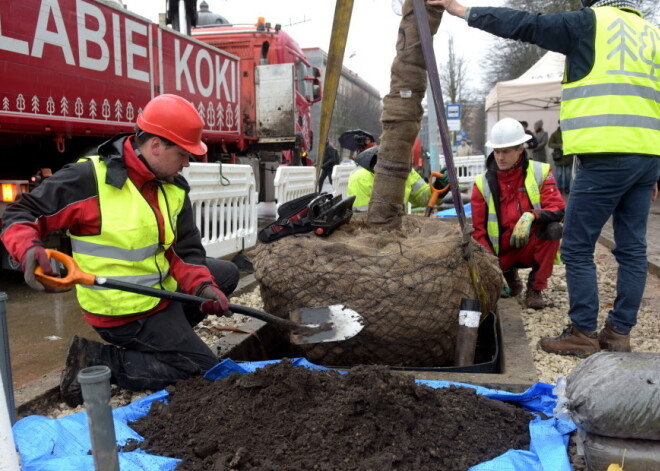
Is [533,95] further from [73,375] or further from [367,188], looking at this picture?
[73,375]

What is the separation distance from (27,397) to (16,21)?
3.39 meters

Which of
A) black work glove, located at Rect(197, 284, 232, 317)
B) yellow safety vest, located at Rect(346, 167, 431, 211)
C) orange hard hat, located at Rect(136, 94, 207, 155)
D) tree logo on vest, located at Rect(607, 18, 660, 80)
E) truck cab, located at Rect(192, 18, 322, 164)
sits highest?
truck cab, located at Rect(192, 18, 322, 164)

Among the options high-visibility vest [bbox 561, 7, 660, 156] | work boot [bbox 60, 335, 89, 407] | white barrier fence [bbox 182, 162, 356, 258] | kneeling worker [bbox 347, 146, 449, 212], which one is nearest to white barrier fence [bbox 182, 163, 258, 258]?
white barrier fence [bbox 182, 162, 356, 258]

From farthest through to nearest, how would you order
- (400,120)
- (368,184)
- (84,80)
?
(368,184) < (84,80) < (400,120)

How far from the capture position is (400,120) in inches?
133

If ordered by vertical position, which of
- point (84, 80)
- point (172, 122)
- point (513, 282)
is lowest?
point (513, 282)

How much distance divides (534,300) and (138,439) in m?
3.18

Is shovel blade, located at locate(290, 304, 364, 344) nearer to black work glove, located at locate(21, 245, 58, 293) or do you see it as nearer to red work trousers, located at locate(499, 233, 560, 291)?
black work glove, located at locate(21, 245, 58, 293)

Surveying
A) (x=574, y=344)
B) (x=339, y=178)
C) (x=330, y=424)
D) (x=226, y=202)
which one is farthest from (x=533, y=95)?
(x=330, y=424)

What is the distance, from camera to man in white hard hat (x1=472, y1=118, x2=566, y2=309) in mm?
4070

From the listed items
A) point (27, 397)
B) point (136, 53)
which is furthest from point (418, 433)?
point (136, 53)

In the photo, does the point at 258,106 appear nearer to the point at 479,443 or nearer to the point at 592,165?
the point at 592,165

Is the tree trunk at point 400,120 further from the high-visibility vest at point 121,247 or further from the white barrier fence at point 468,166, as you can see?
the white barrier fence at point 468,166

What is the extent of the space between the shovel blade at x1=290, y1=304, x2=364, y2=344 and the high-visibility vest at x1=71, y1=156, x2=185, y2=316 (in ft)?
2.56
